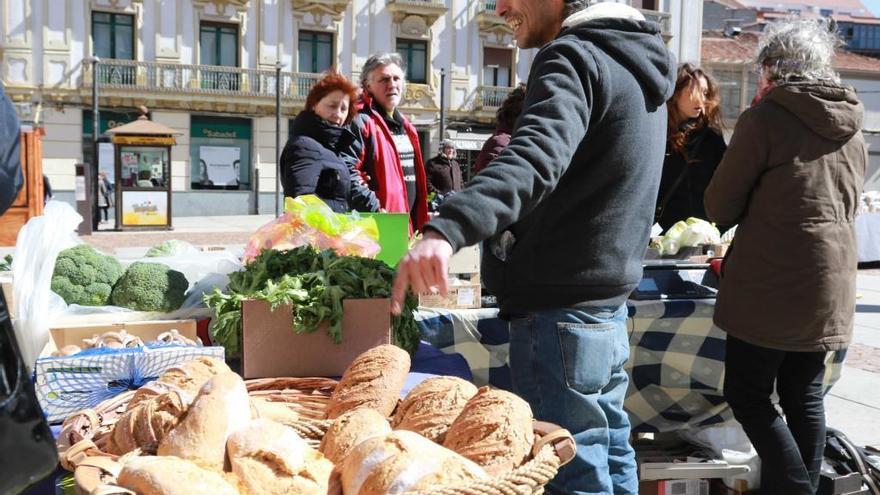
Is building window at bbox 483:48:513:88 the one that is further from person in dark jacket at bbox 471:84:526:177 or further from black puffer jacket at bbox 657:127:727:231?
black puffer jacket at bbox 657:127:727:231

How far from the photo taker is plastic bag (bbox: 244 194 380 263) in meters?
2.80

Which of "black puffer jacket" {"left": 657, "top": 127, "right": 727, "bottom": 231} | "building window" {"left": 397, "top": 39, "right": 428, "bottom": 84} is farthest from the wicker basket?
"building window" {"left": 397, "top": 39, "right": 428, "bottom": 84}

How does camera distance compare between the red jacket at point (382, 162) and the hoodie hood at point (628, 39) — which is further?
the red jacket at point (382, 162)

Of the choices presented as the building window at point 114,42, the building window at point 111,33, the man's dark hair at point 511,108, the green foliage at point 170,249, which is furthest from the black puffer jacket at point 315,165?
the building window at point 111,33

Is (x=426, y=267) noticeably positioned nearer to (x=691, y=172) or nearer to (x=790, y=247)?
(x=790, y=247)

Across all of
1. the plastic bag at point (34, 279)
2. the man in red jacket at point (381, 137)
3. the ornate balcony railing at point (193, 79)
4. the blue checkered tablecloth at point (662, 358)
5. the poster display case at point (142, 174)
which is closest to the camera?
the plastic bag at point (34, 279)

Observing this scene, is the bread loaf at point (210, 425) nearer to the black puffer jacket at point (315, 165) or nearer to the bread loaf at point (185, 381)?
the bread loaf at point (185, 381)

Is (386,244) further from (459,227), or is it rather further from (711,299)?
(459,227)

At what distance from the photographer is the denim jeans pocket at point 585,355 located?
6.29ft

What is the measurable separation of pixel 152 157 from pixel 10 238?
7.27 metres

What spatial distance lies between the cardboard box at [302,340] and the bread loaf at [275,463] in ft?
2.76

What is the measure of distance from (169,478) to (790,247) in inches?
86.9

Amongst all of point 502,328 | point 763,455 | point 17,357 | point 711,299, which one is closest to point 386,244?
point 502,328

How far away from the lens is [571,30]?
1908 mm
